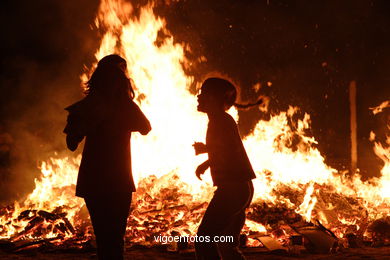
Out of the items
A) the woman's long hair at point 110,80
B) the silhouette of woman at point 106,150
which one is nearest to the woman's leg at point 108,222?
the silhouette of woman at point 106,150

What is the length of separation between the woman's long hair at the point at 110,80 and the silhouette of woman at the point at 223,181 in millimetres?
784

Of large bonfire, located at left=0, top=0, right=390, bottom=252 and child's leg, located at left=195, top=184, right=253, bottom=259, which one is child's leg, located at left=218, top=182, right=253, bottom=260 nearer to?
child's leg, located at left=195, top=184, right=253, bottom=259

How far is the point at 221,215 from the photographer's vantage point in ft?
9.60

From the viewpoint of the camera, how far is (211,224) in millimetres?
2914

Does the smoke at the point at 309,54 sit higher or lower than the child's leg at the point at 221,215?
higher

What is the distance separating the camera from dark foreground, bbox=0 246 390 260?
520cm

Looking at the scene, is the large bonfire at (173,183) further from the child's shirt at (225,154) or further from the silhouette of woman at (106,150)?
the silhouette of woman at (106,150)

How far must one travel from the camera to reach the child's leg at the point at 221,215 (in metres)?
2.88

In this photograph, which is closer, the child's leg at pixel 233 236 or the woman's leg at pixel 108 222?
the woman's leg at pixel 108 222

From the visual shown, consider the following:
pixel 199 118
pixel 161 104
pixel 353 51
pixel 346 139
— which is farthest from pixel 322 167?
pixel 353 51

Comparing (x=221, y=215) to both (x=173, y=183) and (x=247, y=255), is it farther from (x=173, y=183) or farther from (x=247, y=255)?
(x=173, y=183)

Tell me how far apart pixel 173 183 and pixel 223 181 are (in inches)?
185

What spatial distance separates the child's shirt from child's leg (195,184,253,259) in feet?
0.27

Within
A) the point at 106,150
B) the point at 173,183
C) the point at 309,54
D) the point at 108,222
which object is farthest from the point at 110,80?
the point at 309,54
